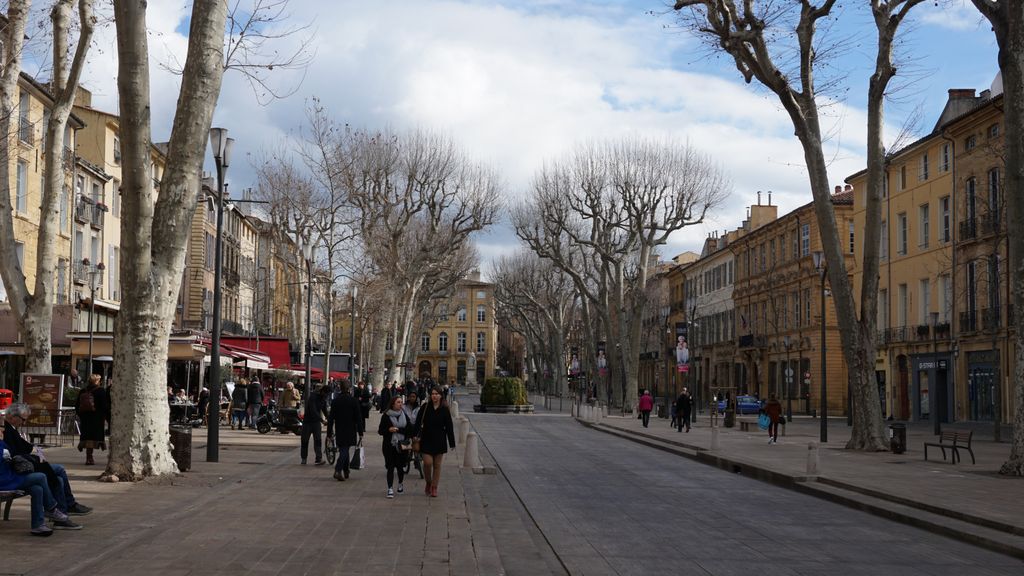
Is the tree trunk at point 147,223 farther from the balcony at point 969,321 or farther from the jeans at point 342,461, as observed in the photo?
the balcony at point 969,321

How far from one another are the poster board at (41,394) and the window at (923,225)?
1506 inches

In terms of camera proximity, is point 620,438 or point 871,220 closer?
point 871,220

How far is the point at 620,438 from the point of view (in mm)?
37250

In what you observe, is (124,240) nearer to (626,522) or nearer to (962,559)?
(626,522)

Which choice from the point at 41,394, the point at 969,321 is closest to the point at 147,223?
the point at 41,394

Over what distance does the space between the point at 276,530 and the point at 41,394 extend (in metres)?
13.7

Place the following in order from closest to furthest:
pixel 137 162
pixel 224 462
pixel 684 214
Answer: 1. pixel 137 162
2. pixel 224 462
3. pixel 684 214

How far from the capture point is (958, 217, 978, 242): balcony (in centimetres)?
4456

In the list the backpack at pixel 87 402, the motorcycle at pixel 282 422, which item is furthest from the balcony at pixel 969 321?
the backpack at pixel 87 402

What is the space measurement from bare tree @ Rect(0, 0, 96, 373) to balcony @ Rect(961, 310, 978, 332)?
3511cm

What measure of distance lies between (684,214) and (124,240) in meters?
39.8

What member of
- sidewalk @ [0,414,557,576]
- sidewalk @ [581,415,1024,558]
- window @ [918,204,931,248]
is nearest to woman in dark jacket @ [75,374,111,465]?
sidewalk @ [0,414,557,576]

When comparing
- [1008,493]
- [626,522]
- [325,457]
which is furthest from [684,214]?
[626,522]

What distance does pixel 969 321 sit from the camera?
45.5 metres
